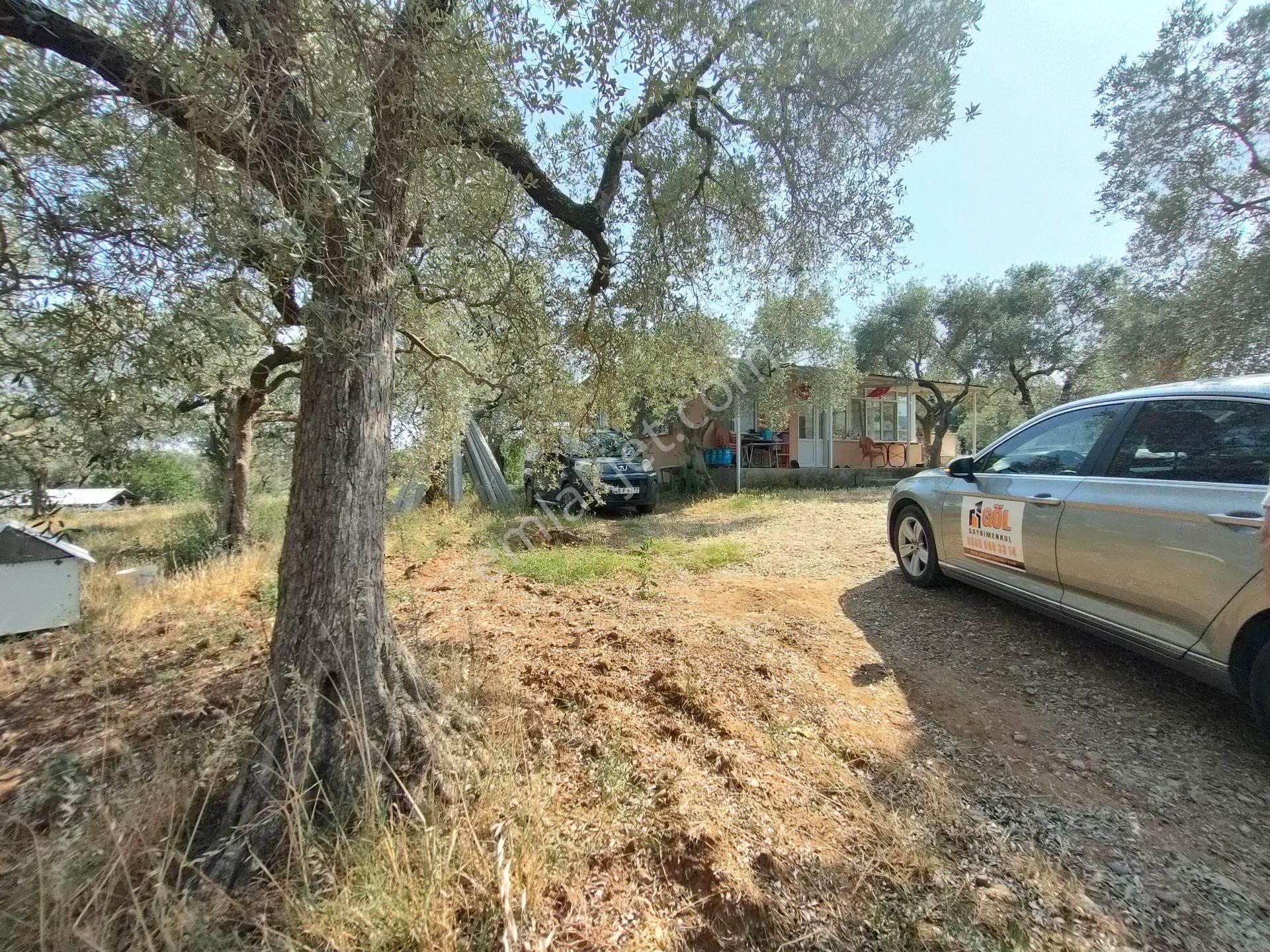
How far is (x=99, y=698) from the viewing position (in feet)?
10.6

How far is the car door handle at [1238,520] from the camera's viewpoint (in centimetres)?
213

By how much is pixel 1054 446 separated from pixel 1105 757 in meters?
1.99

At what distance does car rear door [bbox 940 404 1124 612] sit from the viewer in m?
3.14

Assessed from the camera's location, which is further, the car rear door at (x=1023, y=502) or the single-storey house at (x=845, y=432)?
the single-storey house at (x=845, y=432)

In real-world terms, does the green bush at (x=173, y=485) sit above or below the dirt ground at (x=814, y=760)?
above

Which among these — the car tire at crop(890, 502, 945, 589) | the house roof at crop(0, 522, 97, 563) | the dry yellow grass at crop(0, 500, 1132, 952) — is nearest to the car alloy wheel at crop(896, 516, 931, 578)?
the car tire at crop(890, 502, 945, 589)

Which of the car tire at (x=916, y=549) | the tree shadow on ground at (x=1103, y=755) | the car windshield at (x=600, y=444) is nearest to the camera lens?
the tree shadow on ground at (x=1103, y=755)

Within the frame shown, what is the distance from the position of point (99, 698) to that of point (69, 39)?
3580 millimetres

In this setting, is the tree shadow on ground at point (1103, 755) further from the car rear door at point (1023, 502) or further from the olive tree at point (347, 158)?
the olive tree at point (347, 158)

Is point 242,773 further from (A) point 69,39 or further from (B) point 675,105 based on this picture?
(B) point 675,105

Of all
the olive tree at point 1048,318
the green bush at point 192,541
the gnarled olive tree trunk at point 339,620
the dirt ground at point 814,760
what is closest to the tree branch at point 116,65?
the gnarled olive tree trunk at point 339,620

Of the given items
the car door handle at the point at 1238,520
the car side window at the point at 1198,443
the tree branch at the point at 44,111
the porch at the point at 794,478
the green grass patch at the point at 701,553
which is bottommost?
the green grass patch at the point at 701,553

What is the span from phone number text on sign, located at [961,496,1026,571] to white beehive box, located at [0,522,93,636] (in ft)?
24.1

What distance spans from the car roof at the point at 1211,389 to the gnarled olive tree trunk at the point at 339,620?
13.3 feet
